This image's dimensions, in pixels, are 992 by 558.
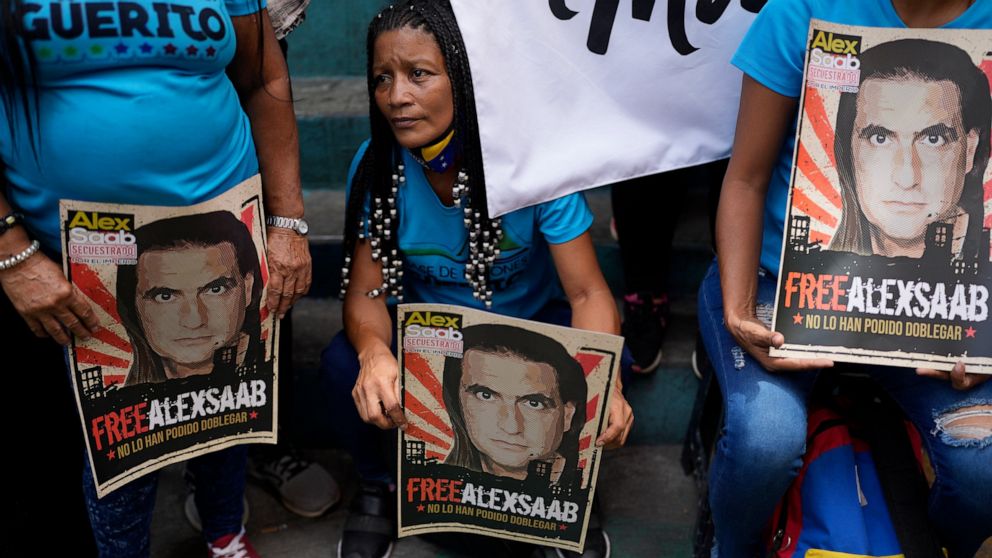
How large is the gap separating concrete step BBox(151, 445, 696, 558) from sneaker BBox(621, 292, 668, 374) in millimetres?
273

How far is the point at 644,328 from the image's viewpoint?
2.48 meters

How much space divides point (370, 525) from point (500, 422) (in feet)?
1.82

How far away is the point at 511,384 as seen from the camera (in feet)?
5.96

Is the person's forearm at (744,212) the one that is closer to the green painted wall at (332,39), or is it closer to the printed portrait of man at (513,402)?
the printed portrait of man at (513,402)

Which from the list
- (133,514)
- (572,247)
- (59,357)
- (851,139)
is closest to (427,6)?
(572,247)

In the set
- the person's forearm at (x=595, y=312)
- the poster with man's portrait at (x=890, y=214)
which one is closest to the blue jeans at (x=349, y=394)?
the person's forearm at (x=595, y=312)

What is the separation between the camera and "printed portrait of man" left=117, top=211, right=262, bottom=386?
1.64 meters

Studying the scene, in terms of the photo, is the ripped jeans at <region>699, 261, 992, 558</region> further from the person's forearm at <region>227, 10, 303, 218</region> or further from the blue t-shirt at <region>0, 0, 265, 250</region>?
the blue t-shirt at <region>0, 0, 265, 250</region>

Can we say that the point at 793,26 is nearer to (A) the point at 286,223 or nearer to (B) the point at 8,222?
→ (A) the point at 286,223

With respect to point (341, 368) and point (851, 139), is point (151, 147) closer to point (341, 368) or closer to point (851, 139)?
point (341, 368)

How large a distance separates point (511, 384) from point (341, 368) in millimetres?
A: 439

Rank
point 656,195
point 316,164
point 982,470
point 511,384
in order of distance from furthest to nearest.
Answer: point 316,164, point 656,195, point 511,384, point 982,470

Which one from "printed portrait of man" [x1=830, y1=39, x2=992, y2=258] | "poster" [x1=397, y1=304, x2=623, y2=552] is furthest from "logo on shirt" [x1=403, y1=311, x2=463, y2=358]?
"printed portrait of man" [x1=830, y1=39, x2=992, y2=258]

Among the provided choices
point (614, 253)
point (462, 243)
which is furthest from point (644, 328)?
point (462, 243)
